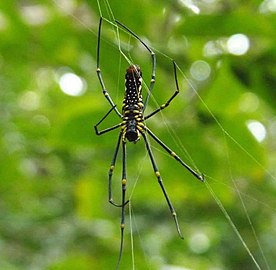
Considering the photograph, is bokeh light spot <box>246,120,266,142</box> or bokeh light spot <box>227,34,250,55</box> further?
bokeh light spot <box>246,120,266,142</box>

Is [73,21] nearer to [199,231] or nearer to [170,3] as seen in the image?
[170,3]

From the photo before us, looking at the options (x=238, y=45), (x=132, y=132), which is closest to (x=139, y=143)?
(x=132, y=132)

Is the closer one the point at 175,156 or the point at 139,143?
the point at 175,156

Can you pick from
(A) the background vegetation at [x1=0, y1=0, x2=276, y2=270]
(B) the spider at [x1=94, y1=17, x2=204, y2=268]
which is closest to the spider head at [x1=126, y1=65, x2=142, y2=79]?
(B) the spider at [x1=94, y1=17, x2=204, y2=268]

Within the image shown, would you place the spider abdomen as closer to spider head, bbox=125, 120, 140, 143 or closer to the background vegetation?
spider head, bbox=125, 120, 140, 143

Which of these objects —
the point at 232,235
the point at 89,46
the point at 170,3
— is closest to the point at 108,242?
the point at 89,46

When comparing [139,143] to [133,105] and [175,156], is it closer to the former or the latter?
[175,156]
